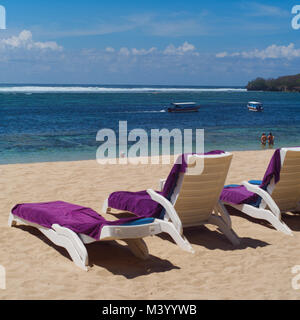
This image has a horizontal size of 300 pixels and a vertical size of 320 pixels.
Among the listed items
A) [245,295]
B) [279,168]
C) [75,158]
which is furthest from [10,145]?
[245,295]

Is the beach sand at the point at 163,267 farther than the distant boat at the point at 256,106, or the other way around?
the distant boat at the point at 256,106

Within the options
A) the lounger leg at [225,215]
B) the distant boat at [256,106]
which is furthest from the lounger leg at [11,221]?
the distant boat at [256,106]

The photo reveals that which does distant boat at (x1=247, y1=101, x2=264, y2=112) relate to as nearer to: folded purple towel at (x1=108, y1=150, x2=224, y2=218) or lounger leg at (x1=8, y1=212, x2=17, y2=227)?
folded purple towel at (x1=108, y1=150, x2=224, y2=218)

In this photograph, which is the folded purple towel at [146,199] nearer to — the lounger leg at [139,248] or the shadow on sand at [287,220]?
the lounger leg at [139,248]

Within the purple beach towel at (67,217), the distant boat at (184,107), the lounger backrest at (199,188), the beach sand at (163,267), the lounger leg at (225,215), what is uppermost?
the distant boat at (184,107)

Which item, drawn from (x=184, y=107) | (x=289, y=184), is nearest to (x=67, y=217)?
(x=289, y=184)

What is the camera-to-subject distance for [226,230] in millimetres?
5945

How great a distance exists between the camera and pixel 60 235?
511 centimetres

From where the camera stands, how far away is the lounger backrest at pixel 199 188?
5.50m

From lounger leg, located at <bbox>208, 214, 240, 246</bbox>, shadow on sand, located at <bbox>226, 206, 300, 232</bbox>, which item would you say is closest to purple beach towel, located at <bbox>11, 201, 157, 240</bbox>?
lounger leg, located at <bbox>208, 214, 240, 246</bbox>

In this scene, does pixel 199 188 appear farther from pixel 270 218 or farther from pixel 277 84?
pixel 277 84

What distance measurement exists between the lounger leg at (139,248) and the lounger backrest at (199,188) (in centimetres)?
62

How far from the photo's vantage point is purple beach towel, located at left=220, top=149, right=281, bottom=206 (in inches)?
244
